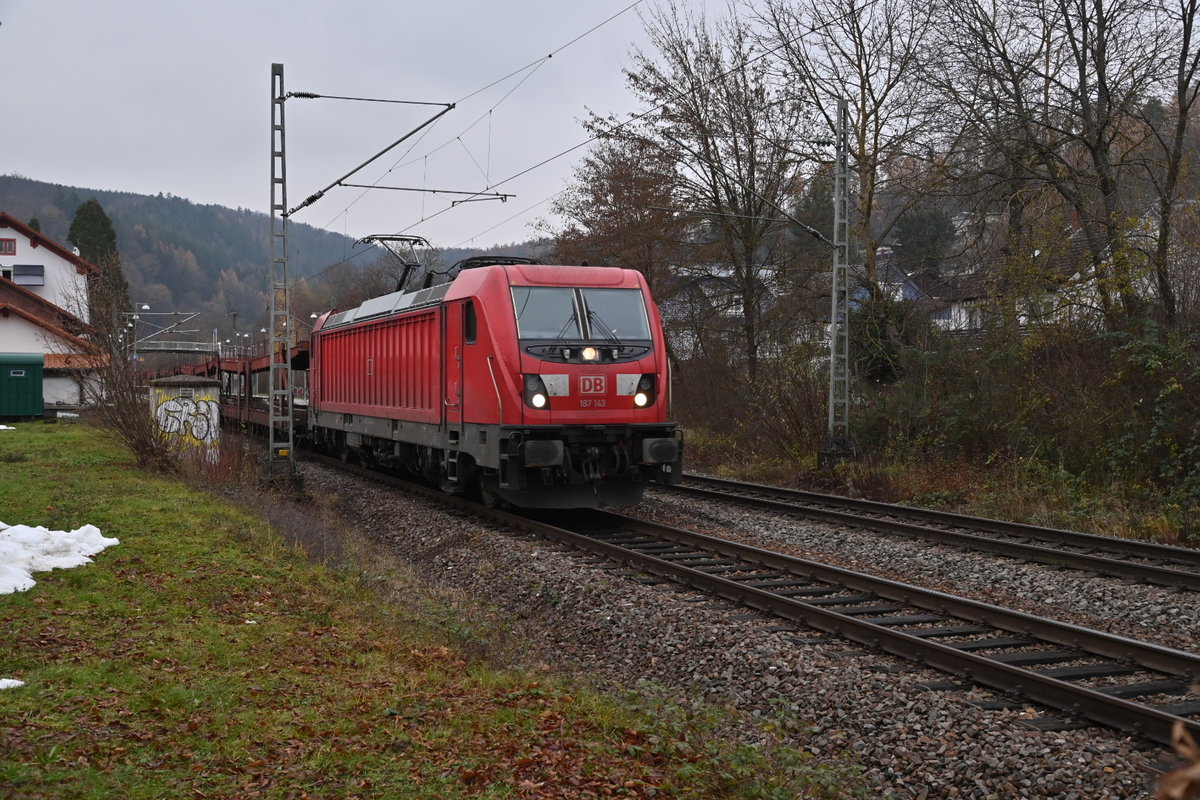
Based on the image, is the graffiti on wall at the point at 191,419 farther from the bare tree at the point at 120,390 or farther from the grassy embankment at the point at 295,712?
the grassy embankment at the point at 295,712

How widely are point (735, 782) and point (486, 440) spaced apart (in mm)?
8203

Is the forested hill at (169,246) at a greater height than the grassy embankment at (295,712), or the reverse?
the forested hill at (169,246)

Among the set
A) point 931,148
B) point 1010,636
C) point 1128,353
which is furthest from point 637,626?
point 931,148

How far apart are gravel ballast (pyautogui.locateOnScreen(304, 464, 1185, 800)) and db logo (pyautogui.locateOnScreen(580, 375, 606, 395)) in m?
2.05

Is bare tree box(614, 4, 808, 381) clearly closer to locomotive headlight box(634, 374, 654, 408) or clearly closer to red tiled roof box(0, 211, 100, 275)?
locomotive headlight box(634, 374, 654, 408)

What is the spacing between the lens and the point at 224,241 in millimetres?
141500

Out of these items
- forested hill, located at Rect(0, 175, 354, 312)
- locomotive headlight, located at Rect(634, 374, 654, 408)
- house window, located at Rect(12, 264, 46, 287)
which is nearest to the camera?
locomotive headlight, located at Rect(634, 374, 654, 408)

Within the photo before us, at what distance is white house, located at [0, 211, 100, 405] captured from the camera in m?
22.2

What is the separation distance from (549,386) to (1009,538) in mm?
5836

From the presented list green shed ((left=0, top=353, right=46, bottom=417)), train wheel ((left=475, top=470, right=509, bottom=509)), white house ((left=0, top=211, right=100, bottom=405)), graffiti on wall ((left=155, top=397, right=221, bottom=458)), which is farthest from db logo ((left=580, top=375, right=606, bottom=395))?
green shed ((left=0, top=353, right=46, bottom=417))

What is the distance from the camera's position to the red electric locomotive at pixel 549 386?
12508mm

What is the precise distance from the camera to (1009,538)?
1217 centimetres

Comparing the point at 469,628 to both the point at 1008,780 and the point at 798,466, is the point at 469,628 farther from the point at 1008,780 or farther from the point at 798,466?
the point at 798,466

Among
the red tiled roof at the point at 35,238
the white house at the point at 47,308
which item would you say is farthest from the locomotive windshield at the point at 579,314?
the red tiled roof at the point at 35,238
